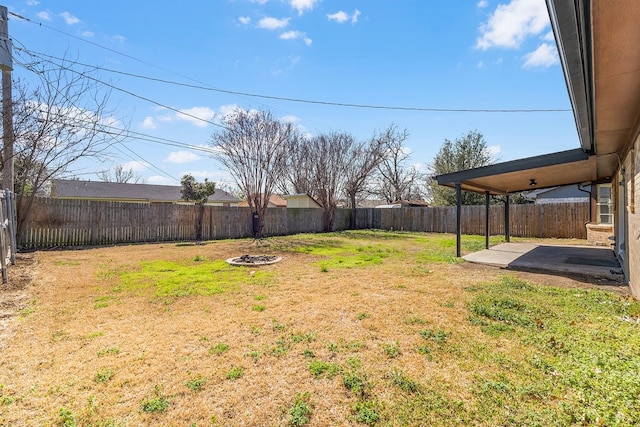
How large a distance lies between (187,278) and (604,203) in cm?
1401

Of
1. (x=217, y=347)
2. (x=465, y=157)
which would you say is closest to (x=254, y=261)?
(x=217, y=347)

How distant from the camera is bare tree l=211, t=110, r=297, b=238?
1196 cm

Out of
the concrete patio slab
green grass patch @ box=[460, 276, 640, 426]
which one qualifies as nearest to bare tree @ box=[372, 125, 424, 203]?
the concrete patio slab

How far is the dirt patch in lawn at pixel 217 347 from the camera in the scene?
1841 mm

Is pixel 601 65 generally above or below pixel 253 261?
above

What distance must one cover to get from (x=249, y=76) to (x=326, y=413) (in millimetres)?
13164

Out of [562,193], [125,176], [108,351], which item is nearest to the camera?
[108,351]

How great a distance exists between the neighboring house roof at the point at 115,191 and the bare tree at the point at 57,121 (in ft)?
53.9

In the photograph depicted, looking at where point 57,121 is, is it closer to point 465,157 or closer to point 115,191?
point 115,191

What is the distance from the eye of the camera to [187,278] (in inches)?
212

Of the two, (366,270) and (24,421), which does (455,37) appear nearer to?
(366,270)

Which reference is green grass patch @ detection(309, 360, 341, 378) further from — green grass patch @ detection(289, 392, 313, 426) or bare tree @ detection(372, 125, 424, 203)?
bare tree @ detection(372, 125, 424, 203)

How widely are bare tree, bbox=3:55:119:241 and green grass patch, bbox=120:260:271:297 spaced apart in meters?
3.53

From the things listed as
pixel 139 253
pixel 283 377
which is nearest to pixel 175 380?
pixel 283 377
